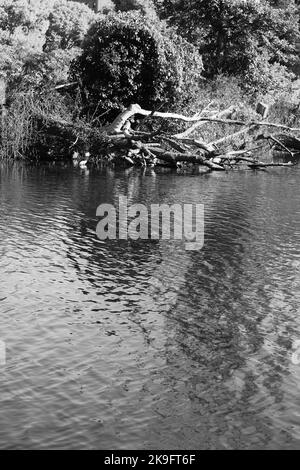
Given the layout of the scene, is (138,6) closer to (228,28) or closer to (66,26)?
(66,26)

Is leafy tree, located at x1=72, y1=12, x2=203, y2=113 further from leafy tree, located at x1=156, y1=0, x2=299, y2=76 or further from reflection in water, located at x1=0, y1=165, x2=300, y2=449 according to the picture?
reflection in water, located at x1=0, y1=165, x2=300, y2=449

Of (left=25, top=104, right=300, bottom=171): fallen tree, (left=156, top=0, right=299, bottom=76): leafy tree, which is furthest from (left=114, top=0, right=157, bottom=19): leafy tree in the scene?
(left=25, top=104, right=300, bottom=171): fallen tree

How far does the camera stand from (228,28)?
48.4 metres

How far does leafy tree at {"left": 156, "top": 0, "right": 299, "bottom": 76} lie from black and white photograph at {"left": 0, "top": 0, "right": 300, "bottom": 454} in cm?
22

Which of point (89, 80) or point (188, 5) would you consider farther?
point (188, 5)

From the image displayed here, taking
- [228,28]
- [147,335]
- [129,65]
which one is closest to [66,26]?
[228,28]

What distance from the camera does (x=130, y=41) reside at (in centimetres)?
3841

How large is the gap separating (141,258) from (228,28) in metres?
34.7

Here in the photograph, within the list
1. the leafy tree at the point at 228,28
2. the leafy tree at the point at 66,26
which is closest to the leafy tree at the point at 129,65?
the leafy tree at the point at 228,28

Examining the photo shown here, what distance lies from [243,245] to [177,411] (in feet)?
32.9
